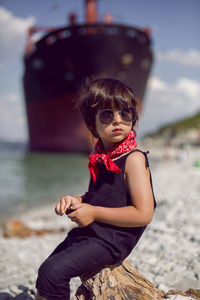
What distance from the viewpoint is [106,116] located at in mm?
1464

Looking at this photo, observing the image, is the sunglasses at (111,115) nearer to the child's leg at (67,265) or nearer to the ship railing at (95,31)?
the child's leg at (67,265)

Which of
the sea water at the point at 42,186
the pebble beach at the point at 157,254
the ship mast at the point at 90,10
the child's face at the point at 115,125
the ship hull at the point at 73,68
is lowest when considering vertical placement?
the pebble beach at the point at 157,254

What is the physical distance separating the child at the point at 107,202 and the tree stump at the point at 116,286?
0.26 feet

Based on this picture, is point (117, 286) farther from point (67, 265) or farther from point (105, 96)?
point (105, 96)

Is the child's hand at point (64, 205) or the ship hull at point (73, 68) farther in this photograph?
the ship hull at point (73, 68)

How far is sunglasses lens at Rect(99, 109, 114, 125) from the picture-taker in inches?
57.4

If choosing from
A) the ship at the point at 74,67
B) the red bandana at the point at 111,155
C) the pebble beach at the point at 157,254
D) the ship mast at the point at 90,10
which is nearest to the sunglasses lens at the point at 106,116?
the red bandana at the point at 111,155

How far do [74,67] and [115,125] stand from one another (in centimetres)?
1777

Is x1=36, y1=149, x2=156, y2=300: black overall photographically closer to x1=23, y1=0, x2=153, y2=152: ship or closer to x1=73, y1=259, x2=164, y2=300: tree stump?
x1=73, y1=259, x2=164, y2=300: tree stump

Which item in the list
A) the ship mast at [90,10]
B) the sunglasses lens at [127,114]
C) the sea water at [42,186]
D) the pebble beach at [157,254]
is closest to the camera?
the sunglasses lens at [127,114]

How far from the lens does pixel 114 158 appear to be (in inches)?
59.2

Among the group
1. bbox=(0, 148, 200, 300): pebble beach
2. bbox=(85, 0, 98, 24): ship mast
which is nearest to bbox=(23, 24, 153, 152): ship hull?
bbox=(85, 0, 98, 24): ship mast

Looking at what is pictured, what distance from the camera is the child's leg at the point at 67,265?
1.38 metres

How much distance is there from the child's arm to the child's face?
16 centimetres
